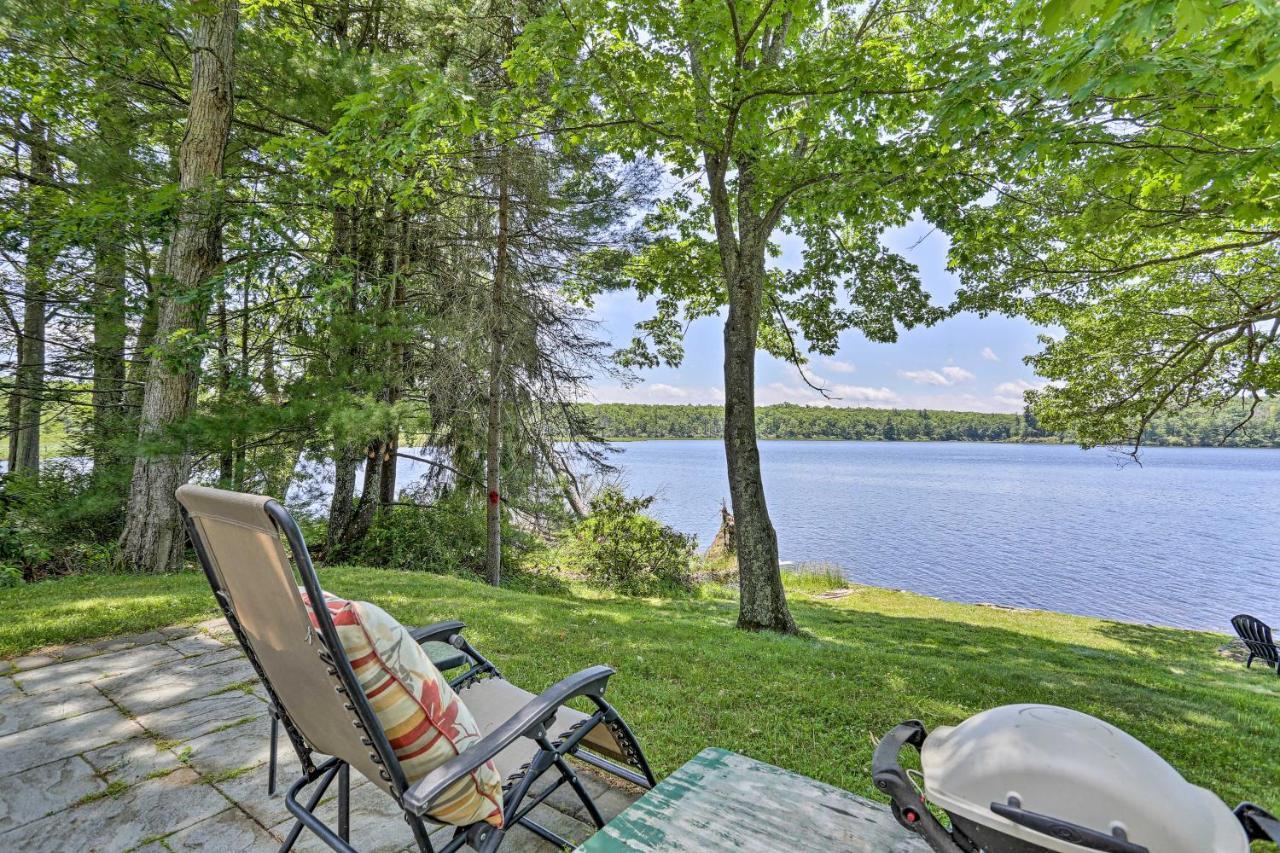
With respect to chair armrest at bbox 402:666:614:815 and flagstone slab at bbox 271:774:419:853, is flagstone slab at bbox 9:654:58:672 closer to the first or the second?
flagstone slab at bbox 271:774:419:853

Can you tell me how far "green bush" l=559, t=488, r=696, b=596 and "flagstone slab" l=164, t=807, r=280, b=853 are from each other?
872 cm

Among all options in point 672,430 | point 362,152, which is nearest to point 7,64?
point 362,152

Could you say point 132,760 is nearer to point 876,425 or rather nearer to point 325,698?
point 325,698

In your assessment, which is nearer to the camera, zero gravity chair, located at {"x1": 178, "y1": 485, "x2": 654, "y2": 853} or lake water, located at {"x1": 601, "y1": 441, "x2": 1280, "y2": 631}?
zero gravity chair, located at {"x1": 178, "y1": 485, "x2": 654, "y2": 853}

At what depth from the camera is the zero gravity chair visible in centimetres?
123

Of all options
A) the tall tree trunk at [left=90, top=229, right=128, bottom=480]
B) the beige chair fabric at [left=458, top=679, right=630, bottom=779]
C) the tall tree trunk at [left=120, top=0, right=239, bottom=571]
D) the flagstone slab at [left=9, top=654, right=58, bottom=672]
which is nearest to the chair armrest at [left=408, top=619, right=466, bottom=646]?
the beige chair fabric at [left=458, top=679, right=630, bottom=779]

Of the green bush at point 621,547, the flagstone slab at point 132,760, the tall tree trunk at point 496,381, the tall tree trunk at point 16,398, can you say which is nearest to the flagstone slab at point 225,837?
the flagstone slab at point 132,760

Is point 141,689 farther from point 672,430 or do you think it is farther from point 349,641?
point 672,430

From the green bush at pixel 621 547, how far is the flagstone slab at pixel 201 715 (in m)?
7.93

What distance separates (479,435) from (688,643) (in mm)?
5364

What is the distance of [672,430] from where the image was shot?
A: 95.9 ft

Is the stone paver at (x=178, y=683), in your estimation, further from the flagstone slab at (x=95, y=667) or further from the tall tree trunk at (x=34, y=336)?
the tall tree trunk at (x=34, y=336)

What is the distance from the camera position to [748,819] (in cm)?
118

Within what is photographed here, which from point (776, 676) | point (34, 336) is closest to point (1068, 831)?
point (776, 676)
